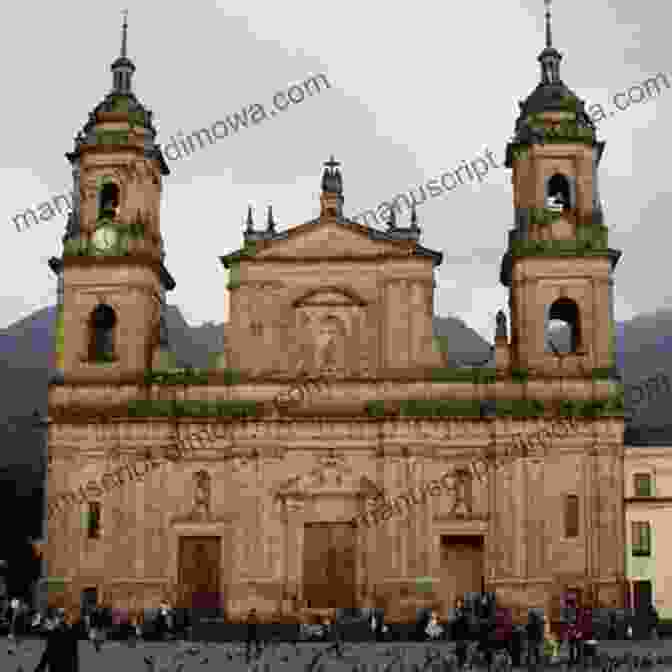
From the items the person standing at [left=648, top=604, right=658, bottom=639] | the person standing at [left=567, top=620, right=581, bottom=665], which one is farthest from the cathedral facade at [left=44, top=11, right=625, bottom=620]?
the person standing at [left=567, top=620, right=581, bottom=665]

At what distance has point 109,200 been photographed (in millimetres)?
45719

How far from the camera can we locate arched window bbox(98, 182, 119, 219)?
45.2 meters

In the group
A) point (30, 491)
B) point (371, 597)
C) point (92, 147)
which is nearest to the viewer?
point (371, 597)

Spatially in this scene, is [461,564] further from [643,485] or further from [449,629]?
[643,485]

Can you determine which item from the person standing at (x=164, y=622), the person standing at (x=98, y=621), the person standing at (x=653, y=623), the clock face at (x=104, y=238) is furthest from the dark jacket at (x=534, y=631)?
the clock face at (x=104, y=238)

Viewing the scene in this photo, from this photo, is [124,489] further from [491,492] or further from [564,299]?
[564,299]

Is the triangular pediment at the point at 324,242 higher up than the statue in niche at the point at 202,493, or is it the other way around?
the triangular pediment at the point at 324,242

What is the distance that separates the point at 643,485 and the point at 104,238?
21.5 m

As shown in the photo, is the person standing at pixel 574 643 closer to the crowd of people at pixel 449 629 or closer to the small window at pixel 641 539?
the crowd of people at pixel 449 629

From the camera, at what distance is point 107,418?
4272 cm

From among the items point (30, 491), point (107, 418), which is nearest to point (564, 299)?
point (107, 418)

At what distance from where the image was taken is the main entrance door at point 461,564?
41.7m

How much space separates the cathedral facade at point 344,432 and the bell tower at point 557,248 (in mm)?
75

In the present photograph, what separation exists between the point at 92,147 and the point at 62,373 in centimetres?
808
